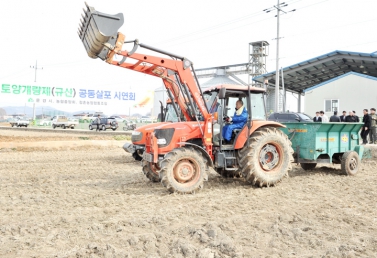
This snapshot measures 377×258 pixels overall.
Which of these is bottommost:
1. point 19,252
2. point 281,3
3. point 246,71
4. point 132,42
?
point 19,252

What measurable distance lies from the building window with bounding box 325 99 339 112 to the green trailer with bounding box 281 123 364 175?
15799mm

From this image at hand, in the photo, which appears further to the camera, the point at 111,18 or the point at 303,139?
the point at 303,139

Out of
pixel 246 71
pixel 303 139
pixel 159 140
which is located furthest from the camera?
pixel 246 71

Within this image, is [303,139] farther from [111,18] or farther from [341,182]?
[111,18]

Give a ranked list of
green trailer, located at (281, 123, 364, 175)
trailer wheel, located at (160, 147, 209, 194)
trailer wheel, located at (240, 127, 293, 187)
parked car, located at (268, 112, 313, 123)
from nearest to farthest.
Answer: trailer wheel, located at (160, 147, 209, 194) → trailer wheel, located at (240, 127, 293, 187) → green trailer, located at (281, 123, 364, 175) → parked car, located at (268, 112, 313, 123)

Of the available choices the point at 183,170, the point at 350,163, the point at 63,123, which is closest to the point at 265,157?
the point at 183,170

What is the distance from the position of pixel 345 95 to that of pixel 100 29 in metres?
21.2

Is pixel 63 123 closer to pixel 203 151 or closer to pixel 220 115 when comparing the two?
pixel 220 115

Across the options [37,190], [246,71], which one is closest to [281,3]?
[246,71]

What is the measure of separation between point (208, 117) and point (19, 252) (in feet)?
14.5

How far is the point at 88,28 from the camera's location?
22.2ft

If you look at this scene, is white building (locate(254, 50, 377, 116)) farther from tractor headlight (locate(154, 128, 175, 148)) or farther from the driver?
tractor headlight (locate(154, 128, 175, 148))

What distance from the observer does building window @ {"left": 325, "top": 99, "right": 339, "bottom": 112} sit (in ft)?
80.2

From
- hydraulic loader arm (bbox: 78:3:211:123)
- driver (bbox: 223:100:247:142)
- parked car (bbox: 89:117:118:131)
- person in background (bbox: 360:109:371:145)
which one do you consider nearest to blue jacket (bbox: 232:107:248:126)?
driver (bbox: 223:100:247:142)
